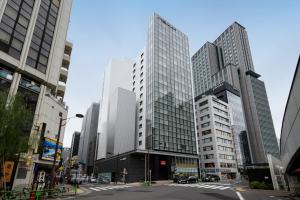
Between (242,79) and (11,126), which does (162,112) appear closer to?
(11,126)

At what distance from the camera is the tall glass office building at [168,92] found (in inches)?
2391

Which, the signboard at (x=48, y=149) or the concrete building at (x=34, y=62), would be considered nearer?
the concrete building at (x=34, y=62)

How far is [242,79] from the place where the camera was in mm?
138750

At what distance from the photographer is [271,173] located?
26203 millimetres

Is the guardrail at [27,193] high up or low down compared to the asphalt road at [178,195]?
up

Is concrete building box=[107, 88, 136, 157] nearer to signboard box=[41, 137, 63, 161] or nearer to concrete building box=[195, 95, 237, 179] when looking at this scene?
concrete building box=[195, 95, 237, 179]

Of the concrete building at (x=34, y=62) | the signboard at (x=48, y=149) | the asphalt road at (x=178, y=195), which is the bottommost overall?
the asphalt road at (x=178, y=195)

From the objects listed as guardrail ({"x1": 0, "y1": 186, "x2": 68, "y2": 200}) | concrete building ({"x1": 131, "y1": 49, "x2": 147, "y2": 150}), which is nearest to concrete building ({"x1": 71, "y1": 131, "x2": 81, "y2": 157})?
concrete building ({"x1": 131, "y1": 49, "x2": 147, "y2": 150})

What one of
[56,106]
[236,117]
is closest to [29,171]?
[56,106]

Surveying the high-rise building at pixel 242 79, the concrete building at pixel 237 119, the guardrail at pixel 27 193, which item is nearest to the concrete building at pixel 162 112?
the guardrail at pixel 27 193

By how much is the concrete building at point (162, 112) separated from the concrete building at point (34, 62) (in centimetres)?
2765

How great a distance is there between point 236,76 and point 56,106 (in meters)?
130

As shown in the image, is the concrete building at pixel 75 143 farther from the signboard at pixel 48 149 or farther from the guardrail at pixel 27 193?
the guardrail at pixel 27 193

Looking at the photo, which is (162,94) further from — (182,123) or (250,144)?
(250,144)
